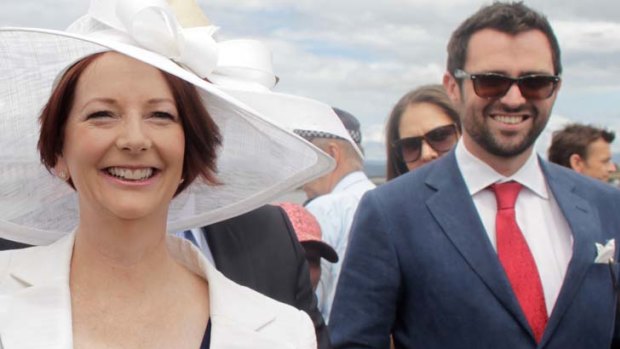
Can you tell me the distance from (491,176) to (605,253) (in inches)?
15.5

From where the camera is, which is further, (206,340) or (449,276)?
(449,276)

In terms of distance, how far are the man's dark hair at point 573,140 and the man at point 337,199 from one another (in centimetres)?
183

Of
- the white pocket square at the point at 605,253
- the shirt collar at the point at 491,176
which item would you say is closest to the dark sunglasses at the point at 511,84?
the shirt collar at the point at 491,176

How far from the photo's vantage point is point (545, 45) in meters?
2.78

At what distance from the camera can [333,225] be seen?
4449mm

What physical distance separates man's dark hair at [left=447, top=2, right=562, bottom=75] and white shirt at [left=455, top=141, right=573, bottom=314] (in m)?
0.29

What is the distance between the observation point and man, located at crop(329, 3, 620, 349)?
2635 mm

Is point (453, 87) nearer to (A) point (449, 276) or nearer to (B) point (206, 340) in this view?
(A) point (449, 276)

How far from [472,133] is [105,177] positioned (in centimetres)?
138

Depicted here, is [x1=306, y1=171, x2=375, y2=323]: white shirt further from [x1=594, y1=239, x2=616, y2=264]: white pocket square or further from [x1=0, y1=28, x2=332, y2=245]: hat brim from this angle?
[x1=0, y1=28, x2=332, y2=245]: hat brim

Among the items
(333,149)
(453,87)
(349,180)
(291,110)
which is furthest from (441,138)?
(291,110)

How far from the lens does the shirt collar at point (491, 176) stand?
2793 millimetres

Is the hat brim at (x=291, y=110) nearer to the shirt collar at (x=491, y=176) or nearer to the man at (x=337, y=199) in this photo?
the shirt collar at (x=491, y=176)

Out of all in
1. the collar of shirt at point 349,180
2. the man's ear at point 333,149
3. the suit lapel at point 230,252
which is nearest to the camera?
the suit lapel at point 230,252
